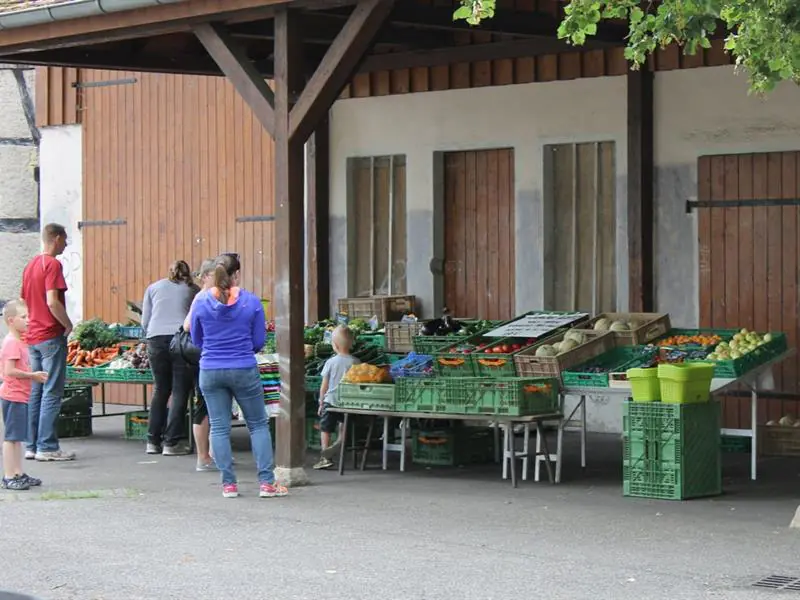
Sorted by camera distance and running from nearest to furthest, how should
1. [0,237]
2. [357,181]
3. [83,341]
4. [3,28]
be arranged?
[3,28], [83,341], [357,181], [0,237]

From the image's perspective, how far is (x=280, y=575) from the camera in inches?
342

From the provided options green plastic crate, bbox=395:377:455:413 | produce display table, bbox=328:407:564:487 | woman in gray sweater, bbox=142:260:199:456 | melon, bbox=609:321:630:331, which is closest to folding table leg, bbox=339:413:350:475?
produce display table, bbox=328:407:564:487

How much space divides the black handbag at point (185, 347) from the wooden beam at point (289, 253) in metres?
1.49

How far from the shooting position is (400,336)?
1548 centimetres

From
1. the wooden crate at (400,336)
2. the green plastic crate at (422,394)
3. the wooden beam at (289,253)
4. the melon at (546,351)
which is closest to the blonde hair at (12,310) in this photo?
the wooden beam at (289,253)

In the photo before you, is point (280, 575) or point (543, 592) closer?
point (543, 592)

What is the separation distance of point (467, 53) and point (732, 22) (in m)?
7.27

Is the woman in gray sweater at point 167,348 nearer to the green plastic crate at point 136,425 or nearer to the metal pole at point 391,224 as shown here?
the green plastic crate at point 136,425

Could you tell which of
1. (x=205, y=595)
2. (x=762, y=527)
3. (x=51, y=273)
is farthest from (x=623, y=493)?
(x=51, y=273)

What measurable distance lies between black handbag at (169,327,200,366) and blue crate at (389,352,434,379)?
1693mm

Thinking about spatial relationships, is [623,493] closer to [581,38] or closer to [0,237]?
[581,38]

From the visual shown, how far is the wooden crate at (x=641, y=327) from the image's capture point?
522 inches

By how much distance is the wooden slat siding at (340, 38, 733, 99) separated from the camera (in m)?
15.1

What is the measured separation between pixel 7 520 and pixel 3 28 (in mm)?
4787
